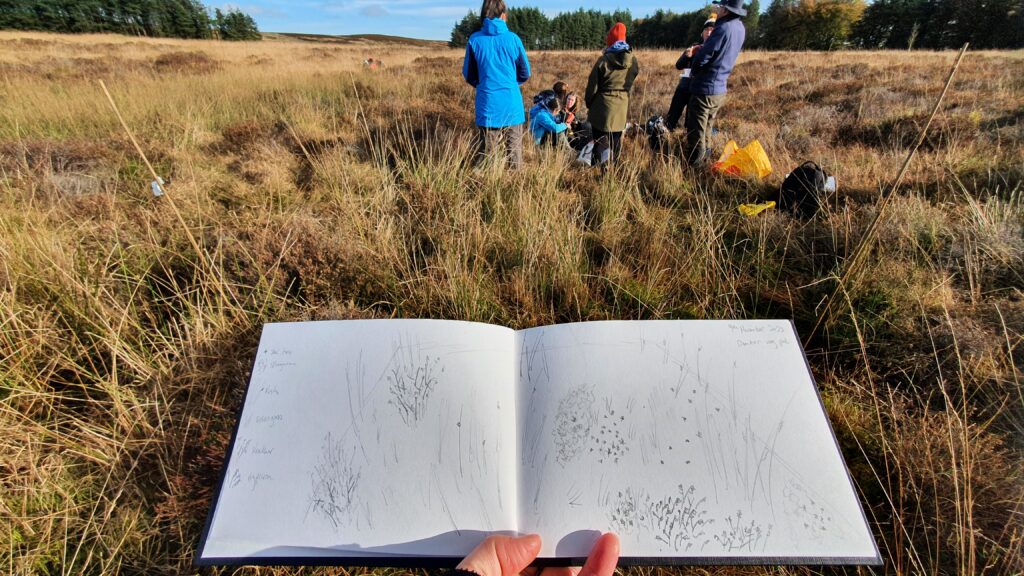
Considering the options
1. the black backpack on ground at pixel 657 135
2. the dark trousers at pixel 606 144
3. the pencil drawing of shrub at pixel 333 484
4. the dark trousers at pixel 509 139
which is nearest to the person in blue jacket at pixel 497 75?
the dark trousers at pixel 509 139

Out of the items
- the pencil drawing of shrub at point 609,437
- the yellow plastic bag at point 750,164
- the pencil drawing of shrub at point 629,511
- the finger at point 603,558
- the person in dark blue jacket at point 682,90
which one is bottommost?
the finger at point 603,558

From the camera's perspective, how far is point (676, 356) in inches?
50.3

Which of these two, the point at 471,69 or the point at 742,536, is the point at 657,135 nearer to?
the point at 471,69

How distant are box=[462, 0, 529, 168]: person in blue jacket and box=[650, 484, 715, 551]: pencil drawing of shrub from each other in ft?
10.4

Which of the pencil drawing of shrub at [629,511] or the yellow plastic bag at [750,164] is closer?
the pencil drawing of shrub at [629,511]

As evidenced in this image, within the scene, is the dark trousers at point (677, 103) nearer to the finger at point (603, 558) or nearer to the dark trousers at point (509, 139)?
the dark trousers at point (509, 139)

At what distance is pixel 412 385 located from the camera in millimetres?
1261

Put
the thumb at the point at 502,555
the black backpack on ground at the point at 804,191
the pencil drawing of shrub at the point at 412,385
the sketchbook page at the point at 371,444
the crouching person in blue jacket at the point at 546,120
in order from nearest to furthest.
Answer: the thumb at the point at 502,555, the sketchbook page at the point at 371,444, the pencil drawing of shrub at the point at 412,385, the black backpack on ground at the point at 804,191, the crouching person in blue jacket at the point at 546,120

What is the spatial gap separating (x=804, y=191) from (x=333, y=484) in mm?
3520

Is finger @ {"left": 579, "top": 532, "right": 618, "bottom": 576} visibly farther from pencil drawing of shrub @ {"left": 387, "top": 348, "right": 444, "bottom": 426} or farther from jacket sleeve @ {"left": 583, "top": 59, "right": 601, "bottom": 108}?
jacket sleeve @ {"left": 583, "top": 59, "right": 601, "bottom": 108}

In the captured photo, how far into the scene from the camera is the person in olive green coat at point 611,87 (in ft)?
14.6

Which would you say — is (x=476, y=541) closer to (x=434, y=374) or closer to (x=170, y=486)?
(x=434, y=374)

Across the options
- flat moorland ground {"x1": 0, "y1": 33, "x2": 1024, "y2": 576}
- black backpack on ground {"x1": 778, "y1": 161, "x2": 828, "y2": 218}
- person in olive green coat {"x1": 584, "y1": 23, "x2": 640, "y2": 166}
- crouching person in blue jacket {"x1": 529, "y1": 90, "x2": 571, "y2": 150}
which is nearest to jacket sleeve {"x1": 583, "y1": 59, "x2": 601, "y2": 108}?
person in olive green coat {"x1": 584, "y1": 23, "x2": 640, "y2": 166}

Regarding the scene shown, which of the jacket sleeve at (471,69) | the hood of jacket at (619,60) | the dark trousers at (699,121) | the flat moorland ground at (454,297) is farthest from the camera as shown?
the hood of jacket at (619,60)
